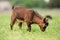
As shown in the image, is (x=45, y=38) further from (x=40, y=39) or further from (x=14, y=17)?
(x=14, y=17)

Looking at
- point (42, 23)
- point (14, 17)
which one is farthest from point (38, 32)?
point (14, 17)

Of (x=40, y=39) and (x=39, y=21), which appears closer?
(x=40, y=39)

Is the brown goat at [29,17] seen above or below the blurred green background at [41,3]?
above

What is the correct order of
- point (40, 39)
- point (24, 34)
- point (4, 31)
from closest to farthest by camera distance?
point (40, 39), point (24, 34), point (4, 31)

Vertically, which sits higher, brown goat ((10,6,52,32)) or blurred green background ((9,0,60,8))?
brown goat ((10,6,52,32))

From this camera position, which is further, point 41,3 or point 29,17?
point 41,3

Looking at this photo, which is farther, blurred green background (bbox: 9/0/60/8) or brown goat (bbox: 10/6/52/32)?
blurred green background (bbox: 9/0/60/8)

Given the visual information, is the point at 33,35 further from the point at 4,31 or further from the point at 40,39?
the point at 4,31

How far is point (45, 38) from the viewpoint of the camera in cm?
1355

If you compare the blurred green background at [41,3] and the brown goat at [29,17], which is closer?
the brown goat at [29,17]

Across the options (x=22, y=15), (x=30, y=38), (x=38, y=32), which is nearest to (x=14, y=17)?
(x=22, y=15)

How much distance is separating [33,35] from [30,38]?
0.68m

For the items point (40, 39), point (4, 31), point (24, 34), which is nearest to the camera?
point (40, 39)

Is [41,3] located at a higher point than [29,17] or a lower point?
lower
